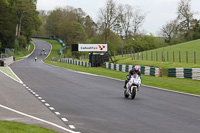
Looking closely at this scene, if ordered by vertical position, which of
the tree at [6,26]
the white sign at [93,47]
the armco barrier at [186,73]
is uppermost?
the tree at [6,26]

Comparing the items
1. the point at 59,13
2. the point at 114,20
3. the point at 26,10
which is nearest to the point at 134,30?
the point at 114,20

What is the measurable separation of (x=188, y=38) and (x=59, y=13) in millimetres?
77377

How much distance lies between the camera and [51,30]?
526 ft

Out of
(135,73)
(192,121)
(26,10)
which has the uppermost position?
(26,10)

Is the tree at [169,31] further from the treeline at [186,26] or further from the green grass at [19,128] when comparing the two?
the green grass at [19,128]

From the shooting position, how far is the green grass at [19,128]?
7.62 meters

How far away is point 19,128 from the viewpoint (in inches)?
313

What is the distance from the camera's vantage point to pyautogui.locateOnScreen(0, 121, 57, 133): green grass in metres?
7.62

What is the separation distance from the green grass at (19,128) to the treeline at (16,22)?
269 ft

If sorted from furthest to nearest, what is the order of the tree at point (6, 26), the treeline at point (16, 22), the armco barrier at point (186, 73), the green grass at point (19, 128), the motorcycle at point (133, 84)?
the treeline at point (16, 22)
the tree at point (6, 26)
the armco barrier at point (186, 73)
the motorcycle at point (133, 84)
the green grass at point (19, 128)

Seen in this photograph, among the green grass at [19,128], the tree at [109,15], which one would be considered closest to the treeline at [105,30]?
the tree at [109,15]

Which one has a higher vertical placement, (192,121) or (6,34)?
(6,34)

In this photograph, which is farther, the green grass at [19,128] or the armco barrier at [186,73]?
the armco barrier at [186,73]

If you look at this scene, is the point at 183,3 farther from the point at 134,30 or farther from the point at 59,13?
the point at 59,13
